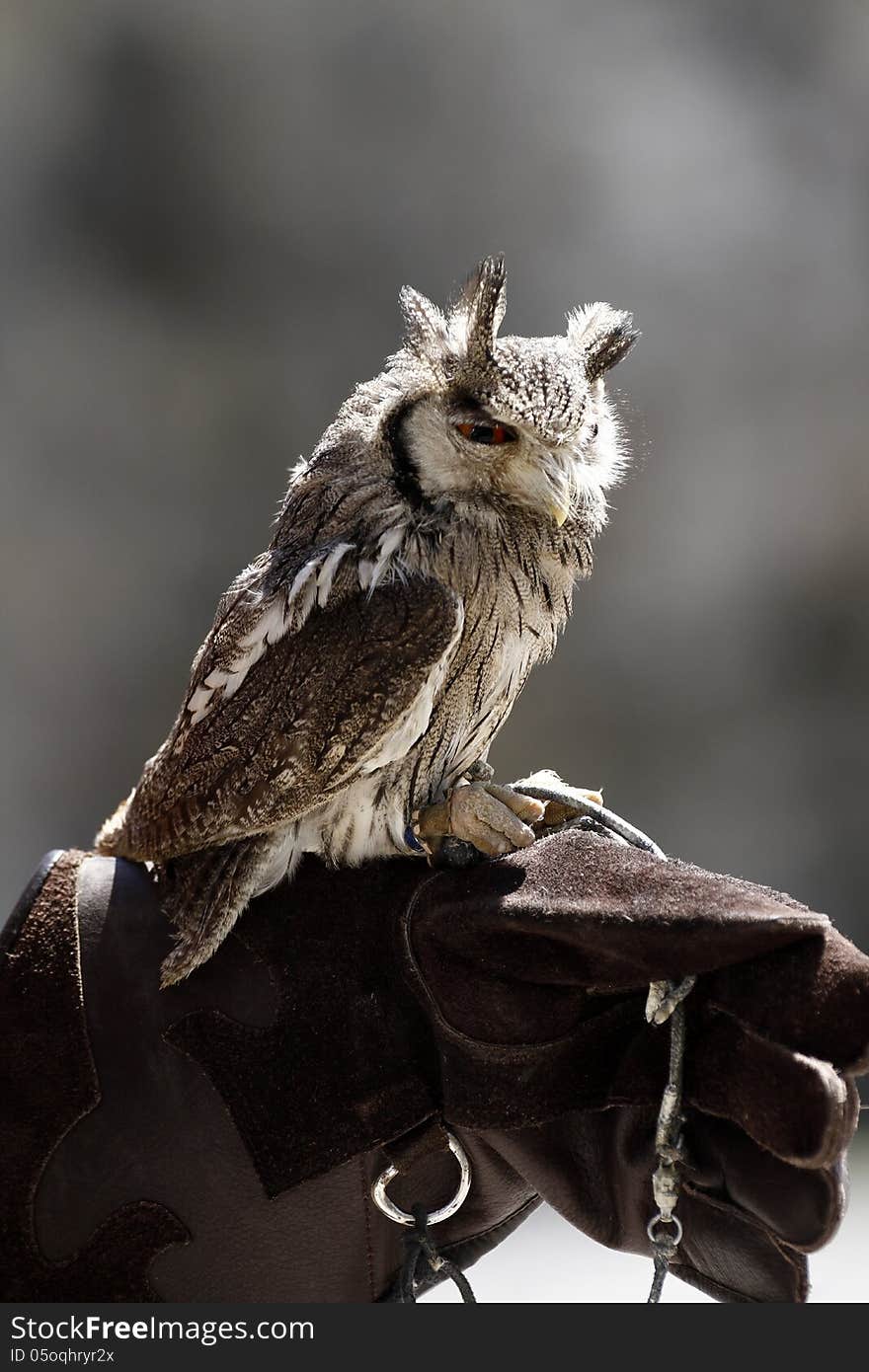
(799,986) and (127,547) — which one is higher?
(799,986)

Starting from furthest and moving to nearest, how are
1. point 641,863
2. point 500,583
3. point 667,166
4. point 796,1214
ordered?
1. point 667,166
2. point 500,583
3. point 641,863
4. point 796,1214

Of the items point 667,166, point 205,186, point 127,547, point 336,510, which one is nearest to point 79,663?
point 127,547

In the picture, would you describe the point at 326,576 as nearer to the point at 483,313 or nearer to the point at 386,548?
the point at 386,548

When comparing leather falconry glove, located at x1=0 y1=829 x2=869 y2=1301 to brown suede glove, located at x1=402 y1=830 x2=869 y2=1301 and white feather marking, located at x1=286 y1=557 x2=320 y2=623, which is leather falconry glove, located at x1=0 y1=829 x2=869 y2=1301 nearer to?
brown suede glove, located at x1=402 y1=830 x2=869 y2=1301

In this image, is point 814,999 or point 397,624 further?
point 397,624

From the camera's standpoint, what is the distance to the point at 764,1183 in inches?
27.5

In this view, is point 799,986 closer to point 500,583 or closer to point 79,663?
point 500,583

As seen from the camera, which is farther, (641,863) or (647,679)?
(647,679)

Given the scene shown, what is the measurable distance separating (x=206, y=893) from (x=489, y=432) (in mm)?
437

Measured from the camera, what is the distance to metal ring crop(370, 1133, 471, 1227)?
0.84m

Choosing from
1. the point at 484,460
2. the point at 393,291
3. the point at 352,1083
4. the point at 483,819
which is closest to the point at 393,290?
the point at 393,291

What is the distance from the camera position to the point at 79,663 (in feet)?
9.83

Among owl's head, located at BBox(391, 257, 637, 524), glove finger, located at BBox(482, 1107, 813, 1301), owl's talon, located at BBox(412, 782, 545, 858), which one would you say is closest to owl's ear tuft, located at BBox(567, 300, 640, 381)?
owl's head, located at BBox(391, 257, 637, 524)

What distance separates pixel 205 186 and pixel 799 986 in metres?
2.82
